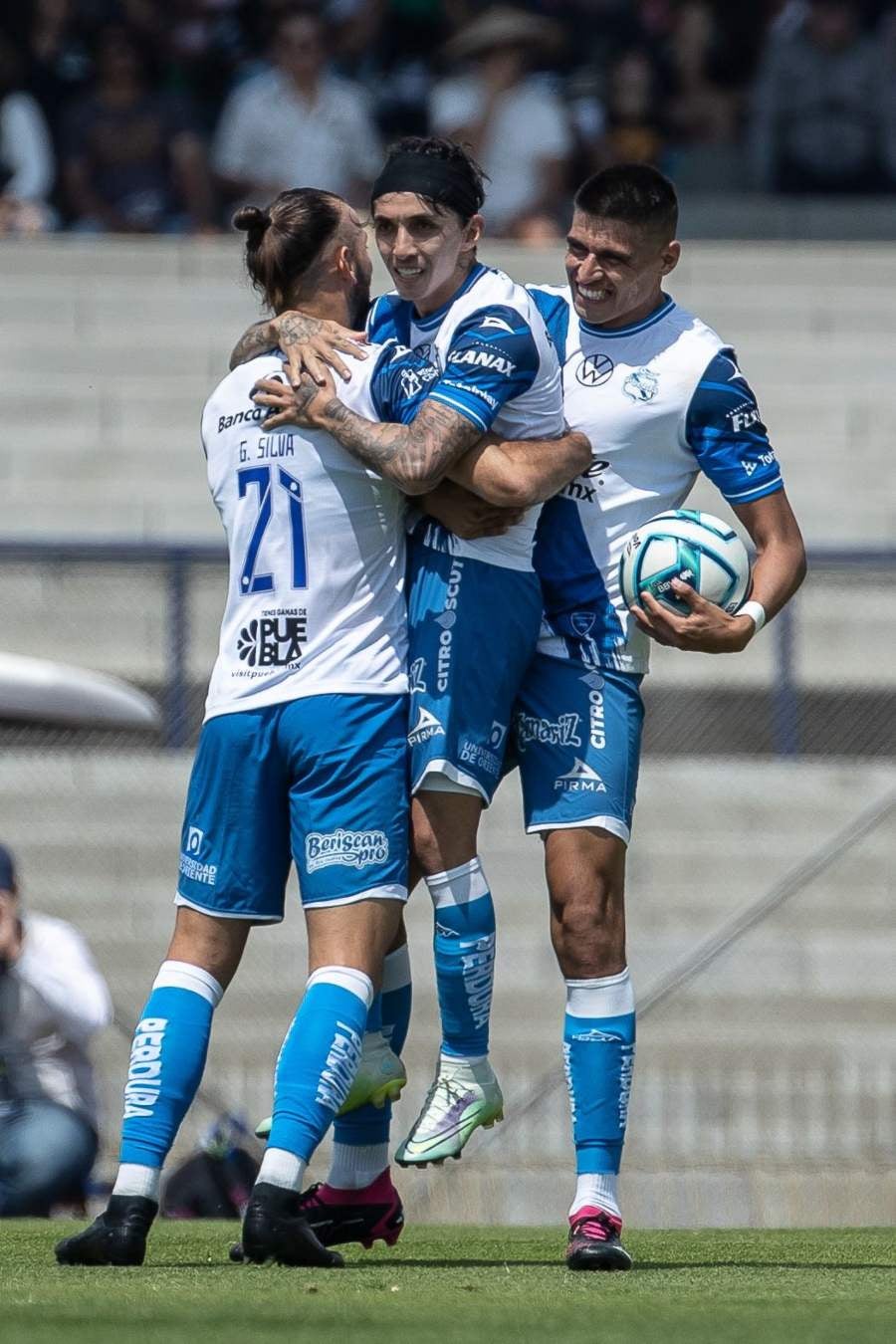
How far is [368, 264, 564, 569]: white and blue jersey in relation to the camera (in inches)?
215

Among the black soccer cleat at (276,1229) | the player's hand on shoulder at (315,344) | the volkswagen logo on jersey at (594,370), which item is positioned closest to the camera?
the black soccer cleat at (276,1229)

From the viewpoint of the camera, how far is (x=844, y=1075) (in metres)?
10.1

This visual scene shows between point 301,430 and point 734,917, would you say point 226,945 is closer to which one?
point 301,430

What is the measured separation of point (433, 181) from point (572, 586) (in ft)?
3.32

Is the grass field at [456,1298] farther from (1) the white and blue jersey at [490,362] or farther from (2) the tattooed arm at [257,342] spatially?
(2) the tattooed arm at [257,342]

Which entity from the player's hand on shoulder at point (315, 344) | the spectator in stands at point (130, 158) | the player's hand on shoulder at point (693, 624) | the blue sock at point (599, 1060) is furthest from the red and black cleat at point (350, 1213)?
the spectator in stands at point (130, 158)

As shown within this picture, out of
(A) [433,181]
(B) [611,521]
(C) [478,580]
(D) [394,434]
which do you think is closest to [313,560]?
(D) [394,434]

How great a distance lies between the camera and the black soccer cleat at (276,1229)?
5.13 meters

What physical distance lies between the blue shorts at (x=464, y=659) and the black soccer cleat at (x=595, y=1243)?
0.99 meters

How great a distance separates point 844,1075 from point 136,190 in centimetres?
700

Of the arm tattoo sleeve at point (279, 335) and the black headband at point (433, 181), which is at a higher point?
the black headband at point (433, 181)

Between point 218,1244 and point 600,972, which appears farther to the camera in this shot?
point 218,1244

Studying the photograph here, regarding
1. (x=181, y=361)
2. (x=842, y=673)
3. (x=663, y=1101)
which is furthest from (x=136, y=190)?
(x=663, y=1101)

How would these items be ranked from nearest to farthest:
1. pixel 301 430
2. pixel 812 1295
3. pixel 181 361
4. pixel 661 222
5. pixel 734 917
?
pixel 812 1295
pixel 301 430
pixel 661 222
pixel 734 917
pixel 181 361
